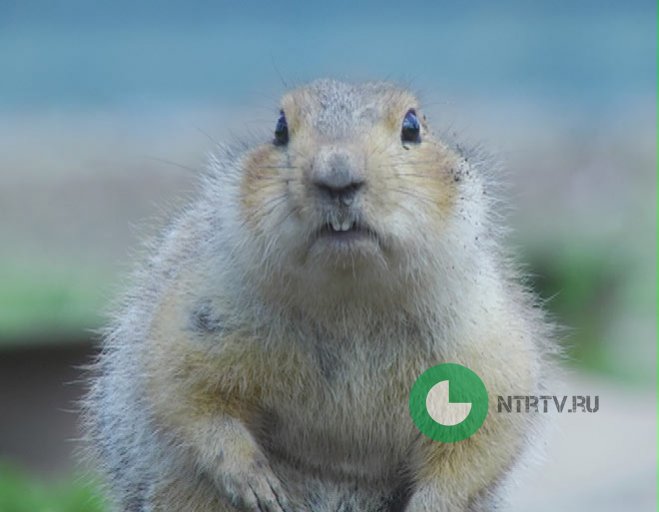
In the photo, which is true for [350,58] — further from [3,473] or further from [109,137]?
[3,473]

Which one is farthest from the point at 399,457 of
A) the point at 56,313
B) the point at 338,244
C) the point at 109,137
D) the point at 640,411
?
the point at 109,137

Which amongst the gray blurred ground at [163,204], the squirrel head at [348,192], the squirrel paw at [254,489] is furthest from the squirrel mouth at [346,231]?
the gray blurred ground at [163,204]

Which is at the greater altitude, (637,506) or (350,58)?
(350,58)

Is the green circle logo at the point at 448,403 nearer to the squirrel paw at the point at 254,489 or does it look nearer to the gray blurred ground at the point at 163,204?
the squirrel paw at the point at 254,489

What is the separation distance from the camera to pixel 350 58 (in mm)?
13797

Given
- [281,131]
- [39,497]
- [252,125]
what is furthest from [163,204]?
[281,131]

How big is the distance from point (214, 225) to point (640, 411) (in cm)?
524

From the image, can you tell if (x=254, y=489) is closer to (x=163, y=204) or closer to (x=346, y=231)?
(x=346, y=231)

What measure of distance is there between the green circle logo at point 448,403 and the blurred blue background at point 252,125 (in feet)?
17.8

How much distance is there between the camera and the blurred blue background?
11.5 meters

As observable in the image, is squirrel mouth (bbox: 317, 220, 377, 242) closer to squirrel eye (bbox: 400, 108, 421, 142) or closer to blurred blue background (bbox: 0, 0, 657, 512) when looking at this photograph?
squirrel eye (bbox: 400, 108, 421, 142)

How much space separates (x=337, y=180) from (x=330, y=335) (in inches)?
28.4

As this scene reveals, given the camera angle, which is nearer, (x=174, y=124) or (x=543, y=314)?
(x=543, y=314)

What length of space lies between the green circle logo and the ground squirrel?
0.10 feet
